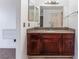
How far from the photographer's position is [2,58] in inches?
187

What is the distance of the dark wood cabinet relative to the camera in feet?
11.3

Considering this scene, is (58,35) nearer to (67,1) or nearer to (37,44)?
(37,44)

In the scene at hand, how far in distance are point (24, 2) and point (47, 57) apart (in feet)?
4.43

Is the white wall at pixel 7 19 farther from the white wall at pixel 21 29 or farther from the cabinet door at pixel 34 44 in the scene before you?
the cabinet door at pixel 34 44

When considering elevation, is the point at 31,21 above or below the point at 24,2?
below

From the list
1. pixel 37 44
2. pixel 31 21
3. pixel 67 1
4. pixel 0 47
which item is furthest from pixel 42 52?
pixel 0 47

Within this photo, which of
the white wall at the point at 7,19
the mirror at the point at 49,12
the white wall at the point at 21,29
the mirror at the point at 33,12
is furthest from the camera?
the white wall at the point at 7,19

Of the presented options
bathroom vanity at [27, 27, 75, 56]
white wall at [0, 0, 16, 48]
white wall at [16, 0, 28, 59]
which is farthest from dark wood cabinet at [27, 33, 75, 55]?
white wall at [0, 0, 16, 48]

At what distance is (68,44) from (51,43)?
1.19ft

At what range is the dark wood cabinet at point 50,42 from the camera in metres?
3.46

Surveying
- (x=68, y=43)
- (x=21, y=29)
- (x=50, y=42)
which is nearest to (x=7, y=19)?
(x=21, y=29)

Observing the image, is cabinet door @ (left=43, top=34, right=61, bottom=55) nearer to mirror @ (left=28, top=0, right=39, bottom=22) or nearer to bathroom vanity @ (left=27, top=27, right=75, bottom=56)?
bathroom vanity @ (left=27, top=27, right=75, bottom=56)

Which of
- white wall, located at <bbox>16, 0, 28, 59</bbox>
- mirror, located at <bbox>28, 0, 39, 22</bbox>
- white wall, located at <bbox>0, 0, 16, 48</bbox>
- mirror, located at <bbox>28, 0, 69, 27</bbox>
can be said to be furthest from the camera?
white wall, located at <bbox>0, 0, 16, 48</bbox>

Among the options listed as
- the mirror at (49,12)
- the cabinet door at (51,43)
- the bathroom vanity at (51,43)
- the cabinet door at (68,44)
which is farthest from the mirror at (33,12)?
the cabinet door at (68,44)
